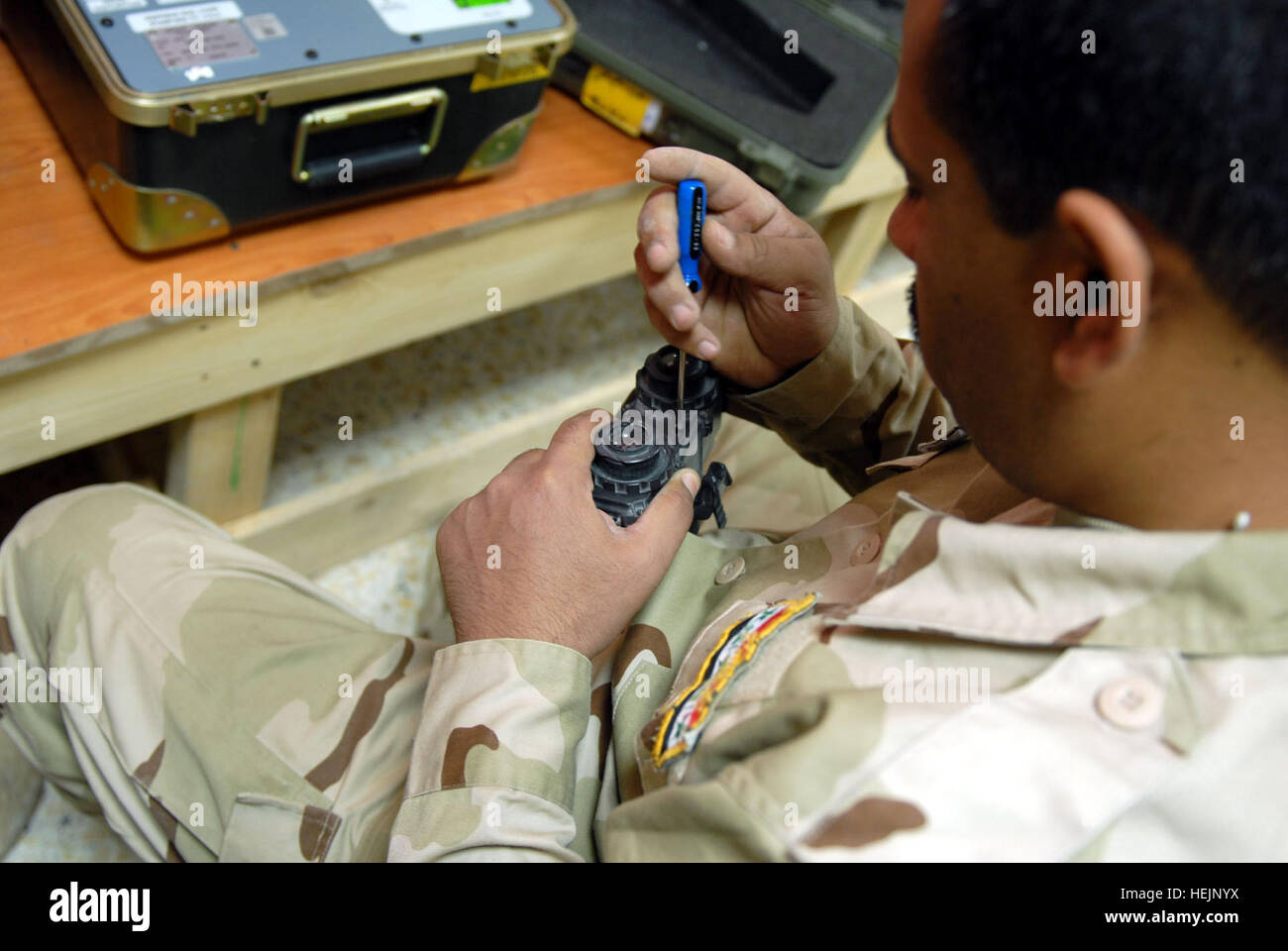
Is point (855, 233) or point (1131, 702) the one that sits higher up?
point (1131, 702)

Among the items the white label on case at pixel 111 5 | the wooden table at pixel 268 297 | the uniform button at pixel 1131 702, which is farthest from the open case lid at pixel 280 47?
the uniform button at pixel 1131 702

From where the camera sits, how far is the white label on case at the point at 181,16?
74 cm

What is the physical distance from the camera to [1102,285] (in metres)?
0.43

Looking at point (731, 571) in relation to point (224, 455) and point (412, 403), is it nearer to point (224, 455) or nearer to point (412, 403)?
point (224, 455)

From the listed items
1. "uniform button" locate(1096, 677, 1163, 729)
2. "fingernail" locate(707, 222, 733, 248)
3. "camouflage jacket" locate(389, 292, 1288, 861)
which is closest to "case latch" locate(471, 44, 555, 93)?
"fingernail" locate(707, 222, 733, 248)

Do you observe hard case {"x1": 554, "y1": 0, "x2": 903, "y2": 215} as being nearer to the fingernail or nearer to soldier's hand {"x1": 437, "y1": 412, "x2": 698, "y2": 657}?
the fingernail

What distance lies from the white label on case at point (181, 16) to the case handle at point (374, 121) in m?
0.10

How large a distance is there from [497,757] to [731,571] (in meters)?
0.22

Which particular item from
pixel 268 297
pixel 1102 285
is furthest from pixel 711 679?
pixel 268 297

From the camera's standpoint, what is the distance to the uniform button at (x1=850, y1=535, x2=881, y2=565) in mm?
638

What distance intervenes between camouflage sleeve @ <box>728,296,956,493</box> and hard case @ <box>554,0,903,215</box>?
0.28 m

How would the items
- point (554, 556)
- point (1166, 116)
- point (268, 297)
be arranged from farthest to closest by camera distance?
point (268, 297)
point (554, 556)
point (1166, 116)

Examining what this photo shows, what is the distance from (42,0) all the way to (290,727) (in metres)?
0.58
